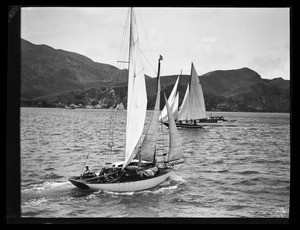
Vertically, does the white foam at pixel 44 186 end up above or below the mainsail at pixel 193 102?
below

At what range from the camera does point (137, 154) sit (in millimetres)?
6367

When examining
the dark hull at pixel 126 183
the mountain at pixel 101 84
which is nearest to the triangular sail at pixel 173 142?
the dark hull at pixel 126 183

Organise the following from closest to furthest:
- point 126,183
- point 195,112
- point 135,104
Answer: point 126,183
point 135,104
point 195,112

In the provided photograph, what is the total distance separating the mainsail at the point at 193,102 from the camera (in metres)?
6.34

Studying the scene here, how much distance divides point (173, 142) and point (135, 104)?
1.03 m

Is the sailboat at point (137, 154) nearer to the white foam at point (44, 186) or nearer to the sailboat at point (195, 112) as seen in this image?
the white foam at point (44, 186)

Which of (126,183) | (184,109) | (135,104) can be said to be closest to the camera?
(126,183)

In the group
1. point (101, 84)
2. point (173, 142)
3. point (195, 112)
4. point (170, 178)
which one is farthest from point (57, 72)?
point (195, 112)

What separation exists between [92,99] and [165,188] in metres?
2.05

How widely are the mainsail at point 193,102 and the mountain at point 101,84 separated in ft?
0.58

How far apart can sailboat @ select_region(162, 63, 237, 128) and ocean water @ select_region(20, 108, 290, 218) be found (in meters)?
0.48

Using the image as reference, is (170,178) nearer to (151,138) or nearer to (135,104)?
(151,138)

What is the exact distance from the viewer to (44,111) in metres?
5.50
